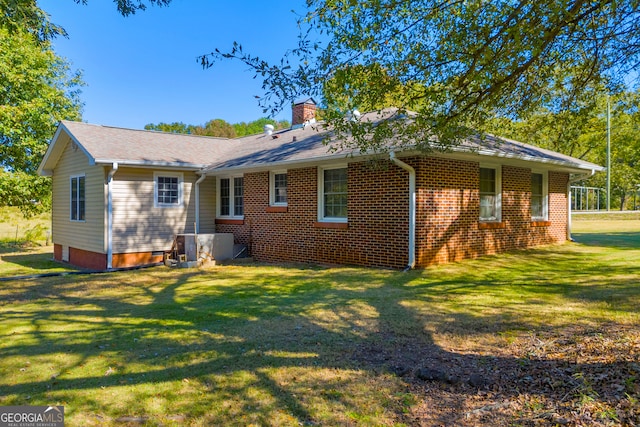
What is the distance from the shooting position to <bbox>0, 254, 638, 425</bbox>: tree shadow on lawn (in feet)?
12.2

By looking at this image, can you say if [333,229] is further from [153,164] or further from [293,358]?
[293,358]

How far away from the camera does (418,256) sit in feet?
34.9

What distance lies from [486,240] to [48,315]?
10.7 meters

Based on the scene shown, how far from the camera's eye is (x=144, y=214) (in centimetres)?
1366

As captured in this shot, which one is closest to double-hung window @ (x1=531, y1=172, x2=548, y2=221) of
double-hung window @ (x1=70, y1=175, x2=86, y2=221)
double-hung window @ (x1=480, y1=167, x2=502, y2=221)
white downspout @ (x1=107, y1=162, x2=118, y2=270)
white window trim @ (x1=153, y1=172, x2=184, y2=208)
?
double-hung window @ (x1=480, y1=167, x2=502, y2=221)

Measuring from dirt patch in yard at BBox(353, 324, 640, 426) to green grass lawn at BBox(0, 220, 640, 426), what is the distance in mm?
18

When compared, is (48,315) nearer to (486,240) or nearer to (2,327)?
(2,327)

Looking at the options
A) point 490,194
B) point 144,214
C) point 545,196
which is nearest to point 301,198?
point 144,214

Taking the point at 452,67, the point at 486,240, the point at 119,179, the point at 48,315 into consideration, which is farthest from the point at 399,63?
the point at 119,179

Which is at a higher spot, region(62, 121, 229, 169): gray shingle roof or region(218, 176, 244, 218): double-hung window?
region(62, 121, 229, 169): gray shingle roof

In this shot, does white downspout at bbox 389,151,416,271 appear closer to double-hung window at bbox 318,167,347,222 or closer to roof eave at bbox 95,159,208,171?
double-hung window at bbox 318,167,347,222

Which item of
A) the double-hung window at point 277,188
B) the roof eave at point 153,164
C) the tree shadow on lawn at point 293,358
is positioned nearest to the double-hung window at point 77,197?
the roof eave at point 153,164

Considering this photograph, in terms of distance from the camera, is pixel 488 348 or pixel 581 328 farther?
pixel 581 328
